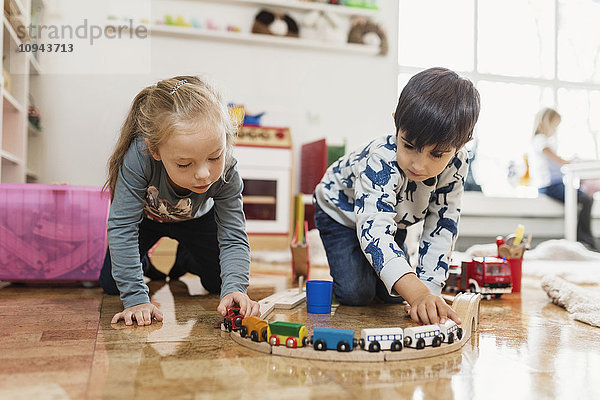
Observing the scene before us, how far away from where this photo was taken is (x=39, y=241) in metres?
1.45

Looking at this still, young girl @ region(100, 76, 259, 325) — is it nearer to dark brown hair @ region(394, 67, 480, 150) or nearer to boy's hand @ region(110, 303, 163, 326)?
boy's hand @ region(110, 303, 163, 326)

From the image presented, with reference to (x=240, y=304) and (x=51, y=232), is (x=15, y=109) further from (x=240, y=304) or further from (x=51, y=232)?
(x=240, y=304)

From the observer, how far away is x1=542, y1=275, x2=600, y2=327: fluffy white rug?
3.75 ft

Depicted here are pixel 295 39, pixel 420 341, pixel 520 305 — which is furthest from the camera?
pixel 295 39

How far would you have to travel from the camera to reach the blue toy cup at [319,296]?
1.12 metres

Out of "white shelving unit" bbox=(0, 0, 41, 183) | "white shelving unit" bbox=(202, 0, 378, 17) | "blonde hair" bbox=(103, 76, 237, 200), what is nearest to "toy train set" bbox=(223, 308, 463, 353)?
"blonde hair" bbox=(103, 76, 237, 200)

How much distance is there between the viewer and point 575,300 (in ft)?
4.25

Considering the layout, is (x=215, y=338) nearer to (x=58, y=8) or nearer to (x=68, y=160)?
(x=68, y=160)

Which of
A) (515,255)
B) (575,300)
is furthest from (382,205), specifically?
(515,255)

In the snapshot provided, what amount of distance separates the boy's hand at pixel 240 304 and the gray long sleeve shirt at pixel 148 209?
0.12ft

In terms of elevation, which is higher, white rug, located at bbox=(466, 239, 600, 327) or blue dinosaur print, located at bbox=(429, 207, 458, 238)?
blue dinosaur print, located at bbox=(429, 207, 458, 238)

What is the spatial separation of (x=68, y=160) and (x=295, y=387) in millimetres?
2311

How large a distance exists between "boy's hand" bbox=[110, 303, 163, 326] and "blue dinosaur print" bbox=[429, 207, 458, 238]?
2.02 feet

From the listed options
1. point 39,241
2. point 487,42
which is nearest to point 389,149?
point 39,241
